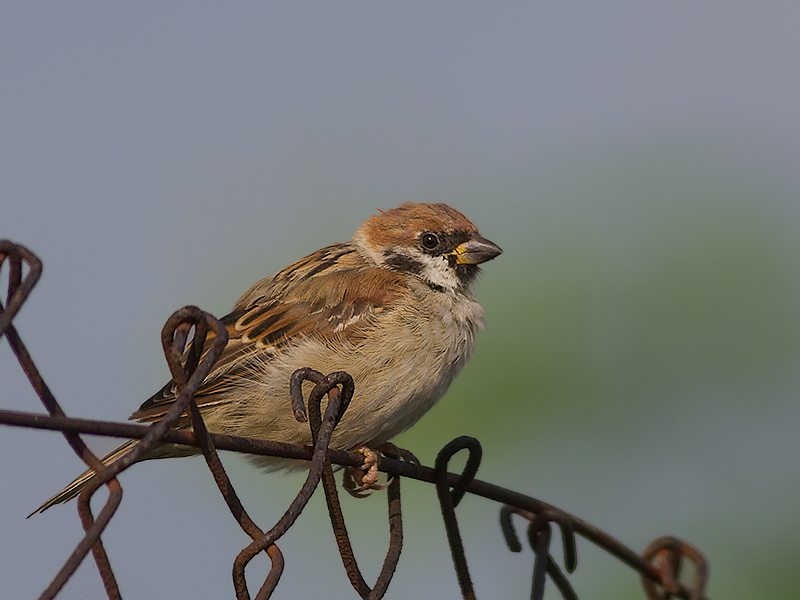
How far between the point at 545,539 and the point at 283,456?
0.73 meters

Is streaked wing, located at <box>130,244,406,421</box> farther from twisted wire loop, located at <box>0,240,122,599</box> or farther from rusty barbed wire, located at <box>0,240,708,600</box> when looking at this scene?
twisted wire loop, located at <box>0,240,122,599</box>

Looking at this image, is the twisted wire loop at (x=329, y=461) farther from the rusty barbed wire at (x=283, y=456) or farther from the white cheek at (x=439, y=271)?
the white cheek at (x=439, y=271)

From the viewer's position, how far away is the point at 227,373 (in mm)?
3346

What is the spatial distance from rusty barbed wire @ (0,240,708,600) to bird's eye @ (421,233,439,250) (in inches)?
74.2

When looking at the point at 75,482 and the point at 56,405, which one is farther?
the point at 75,482

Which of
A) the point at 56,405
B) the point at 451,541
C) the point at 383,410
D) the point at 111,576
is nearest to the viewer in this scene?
the point at 56,405

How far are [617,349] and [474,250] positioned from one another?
1957 mm

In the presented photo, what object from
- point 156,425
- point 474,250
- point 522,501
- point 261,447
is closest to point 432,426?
point 474,250

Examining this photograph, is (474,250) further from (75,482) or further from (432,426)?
(75,482)

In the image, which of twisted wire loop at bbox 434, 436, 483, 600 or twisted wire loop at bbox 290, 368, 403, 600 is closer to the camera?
twisted wire loop at bbox 290, 368, 403, 600

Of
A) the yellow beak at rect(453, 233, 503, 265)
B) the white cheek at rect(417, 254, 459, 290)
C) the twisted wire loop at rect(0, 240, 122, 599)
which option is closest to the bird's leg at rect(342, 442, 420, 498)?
the white cheek at rect(417, 254, 459, 290)

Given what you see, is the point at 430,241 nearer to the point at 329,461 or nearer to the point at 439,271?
the point at 439,271

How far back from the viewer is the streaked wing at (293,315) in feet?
11.0

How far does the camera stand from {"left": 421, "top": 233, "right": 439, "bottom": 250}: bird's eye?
4003 millimetres
